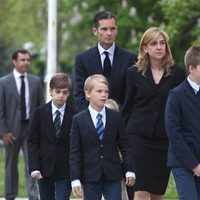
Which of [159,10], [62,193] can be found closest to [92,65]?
[62,193]

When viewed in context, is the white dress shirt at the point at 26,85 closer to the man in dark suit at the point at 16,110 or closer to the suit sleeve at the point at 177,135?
the man in dark suit at the point at 16,110

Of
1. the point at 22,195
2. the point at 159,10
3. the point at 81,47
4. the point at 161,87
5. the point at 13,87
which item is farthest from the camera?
the point at 81,47

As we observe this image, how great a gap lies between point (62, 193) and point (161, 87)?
60.4 inches

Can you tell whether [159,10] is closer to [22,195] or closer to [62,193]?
[22,195]

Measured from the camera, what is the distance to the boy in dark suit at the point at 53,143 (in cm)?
953

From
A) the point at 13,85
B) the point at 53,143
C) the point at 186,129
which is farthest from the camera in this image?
the point at 13,85

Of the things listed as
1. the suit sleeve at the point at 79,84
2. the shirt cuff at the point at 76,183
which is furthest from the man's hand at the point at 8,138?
the shirt cuff at the point at 76,183

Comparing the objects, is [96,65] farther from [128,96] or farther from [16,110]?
[16,110]


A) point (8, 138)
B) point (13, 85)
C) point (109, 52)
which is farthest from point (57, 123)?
point (13, 85)

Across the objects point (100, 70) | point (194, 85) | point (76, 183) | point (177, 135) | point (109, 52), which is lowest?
point (76, 183)

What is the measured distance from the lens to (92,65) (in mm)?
9812

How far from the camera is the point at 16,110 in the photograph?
13.1m

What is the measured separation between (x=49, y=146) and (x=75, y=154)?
112 cm

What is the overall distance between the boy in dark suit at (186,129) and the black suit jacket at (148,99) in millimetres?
964
